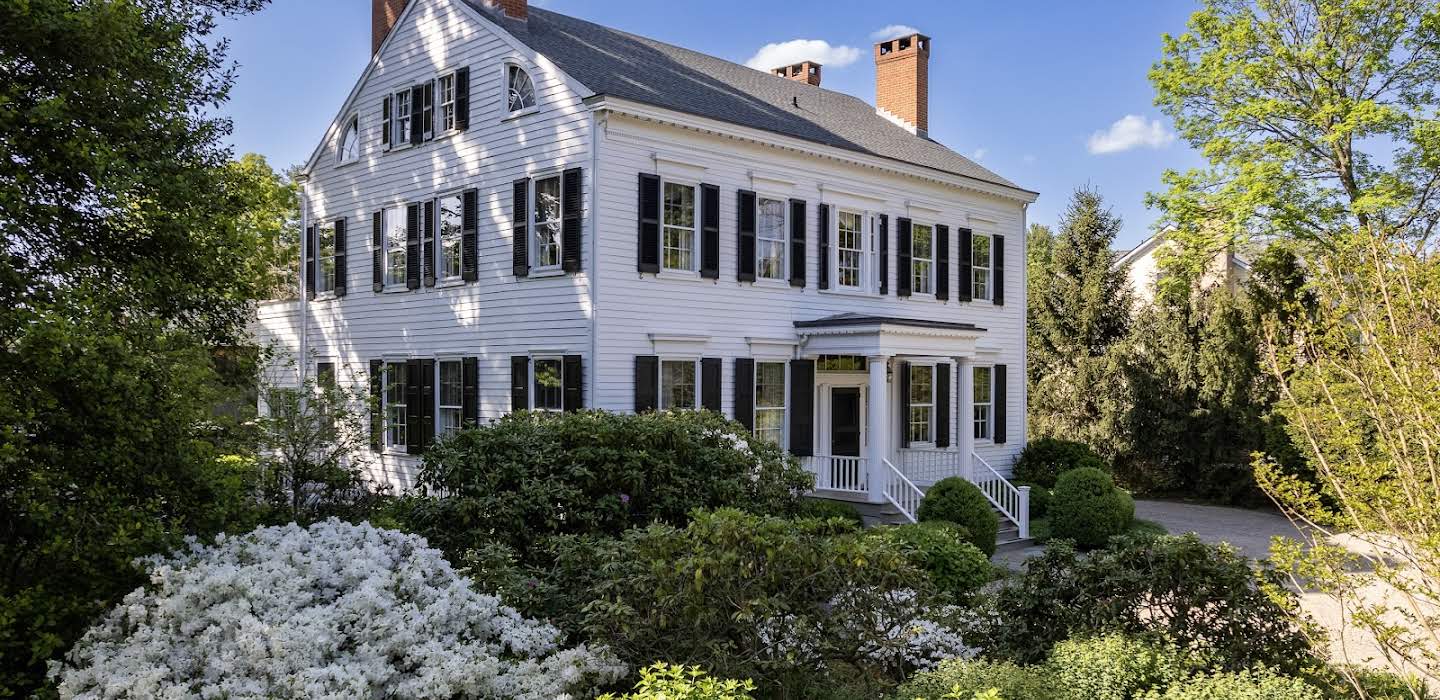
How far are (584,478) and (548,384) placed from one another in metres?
6.57

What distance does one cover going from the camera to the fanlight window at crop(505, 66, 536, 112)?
1587 cm

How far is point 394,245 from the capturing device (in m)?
18.7

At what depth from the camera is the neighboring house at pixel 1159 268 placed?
23.0m

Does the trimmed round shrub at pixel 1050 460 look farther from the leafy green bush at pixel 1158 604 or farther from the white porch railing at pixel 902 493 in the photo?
the leafy green bush at pixel 1158 604

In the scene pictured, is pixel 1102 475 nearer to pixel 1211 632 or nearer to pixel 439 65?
pixel 1211 632

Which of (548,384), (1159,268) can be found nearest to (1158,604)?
(548,384)

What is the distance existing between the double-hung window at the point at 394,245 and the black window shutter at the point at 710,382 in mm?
6480

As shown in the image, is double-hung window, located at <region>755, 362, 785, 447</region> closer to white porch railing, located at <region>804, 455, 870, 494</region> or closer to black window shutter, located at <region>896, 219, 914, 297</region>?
white porch railing, located at <region>804, 455, 870, 494</region>

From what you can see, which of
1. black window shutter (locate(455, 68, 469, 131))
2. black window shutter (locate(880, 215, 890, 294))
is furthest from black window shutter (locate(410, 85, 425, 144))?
black window shutter (locate(880, 215, 890, 294))

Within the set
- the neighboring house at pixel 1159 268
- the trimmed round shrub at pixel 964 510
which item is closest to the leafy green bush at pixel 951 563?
the trimmed round shrub at pixel 964 510

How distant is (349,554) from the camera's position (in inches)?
→ 263

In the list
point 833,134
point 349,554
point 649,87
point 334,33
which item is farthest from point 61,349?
point 334,33

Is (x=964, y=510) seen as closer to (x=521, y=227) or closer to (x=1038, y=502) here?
(x=1038, y=502)

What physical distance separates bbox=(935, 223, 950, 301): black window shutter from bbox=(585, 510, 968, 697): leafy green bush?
1349 cm
